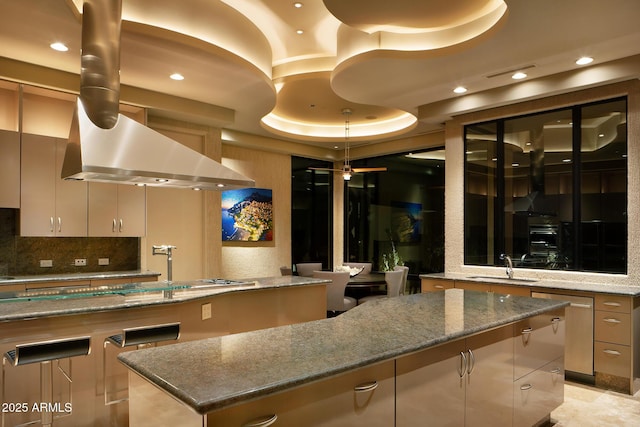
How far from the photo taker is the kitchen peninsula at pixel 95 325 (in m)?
2.48

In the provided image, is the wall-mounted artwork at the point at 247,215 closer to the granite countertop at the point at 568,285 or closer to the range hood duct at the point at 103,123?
the granite countertop at the point at 568,285

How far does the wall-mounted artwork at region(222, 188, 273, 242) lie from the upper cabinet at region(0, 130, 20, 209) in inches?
111

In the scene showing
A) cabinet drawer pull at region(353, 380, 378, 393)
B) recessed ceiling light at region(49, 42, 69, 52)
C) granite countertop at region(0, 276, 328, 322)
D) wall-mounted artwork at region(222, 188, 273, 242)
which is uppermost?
recessed ceiling light at region(49, 42, 69, 52)

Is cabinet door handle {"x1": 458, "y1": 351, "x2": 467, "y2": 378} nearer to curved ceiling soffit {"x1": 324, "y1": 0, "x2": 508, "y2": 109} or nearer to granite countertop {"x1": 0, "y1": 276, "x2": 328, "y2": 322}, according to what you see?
granite countertop {"x1": 0, "y1": 276, "x2": 328, "y2": 322}

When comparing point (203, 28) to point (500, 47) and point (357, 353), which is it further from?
point (357, 353)

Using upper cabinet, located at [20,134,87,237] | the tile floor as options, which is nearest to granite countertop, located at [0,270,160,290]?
upper cabinet, located at [20,134,87,237]

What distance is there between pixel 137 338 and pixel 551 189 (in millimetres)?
4567

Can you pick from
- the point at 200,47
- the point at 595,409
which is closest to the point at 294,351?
the point at 200,47

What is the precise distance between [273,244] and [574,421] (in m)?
5.05

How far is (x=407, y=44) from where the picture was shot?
3926mm

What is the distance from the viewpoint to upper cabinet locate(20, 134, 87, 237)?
14.0ft

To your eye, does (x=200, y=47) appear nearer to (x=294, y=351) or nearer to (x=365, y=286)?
(x=294, y=351)

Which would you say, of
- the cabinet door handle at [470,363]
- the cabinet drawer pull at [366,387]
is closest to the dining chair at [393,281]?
the cabinet door handle at [470,363]

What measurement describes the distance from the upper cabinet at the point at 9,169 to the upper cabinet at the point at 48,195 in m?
0.05
